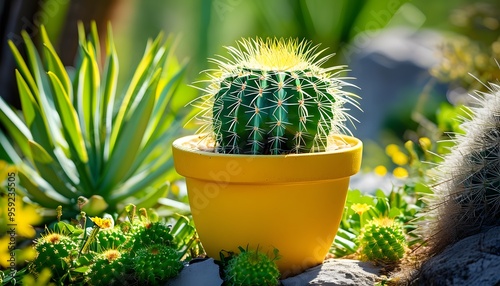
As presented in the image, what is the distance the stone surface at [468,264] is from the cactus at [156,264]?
823 mm

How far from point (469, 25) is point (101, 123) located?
12.1ft

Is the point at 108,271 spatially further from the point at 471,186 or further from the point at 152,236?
the point at 471,186

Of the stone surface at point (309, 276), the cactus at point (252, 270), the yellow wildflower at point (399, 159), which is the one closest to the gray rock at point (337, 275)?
the stone surface at point (309, 276)

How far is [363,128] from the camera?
7184 millimetres

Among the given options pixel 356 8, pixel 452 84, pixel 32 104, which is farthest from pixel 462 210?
pixel 356 8

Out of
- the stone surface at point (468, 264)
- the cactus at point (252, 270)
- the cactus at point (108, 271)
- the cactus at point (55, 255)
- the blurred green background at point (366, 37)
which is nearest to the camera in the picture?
the stone surface at point (468, 264)

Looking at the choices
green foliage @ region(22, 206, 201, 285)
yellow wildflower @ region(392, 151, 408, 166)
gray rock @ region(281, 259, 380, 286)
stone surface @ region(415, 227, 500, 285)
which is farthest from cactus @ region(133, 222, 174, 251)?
yellow wildflower @ region(392, 151, 408, 166)

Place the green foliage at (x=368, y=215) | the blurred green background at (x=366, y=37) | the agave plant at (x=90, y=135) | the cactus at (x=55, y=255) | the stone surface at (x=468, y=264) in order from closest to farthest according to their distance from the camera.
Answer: the stone surface at (x=468, y=264), the cactus at (x=55, y=255), the green foliage at (x=368, y=215), the agave plant at (x=90, y=135), the blurred green background at (x=366, y=37)

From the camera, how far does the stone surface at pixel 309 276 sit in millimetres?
2328

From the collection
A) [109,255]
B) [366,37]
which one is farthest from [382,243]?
[366,37]

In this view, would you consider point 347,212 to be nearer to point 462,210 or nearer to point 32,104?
point 462,210

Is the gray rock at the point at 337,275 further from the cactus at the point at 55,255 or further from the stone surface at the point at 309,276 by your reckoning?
the cactus at the point at 55,255

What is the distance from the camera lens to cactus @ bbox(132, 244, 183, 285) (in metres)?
2.28

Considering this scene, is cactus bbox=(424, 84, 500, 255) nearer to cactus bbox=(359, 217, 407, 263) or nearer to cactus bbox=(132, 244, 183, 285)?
cactus bbox=(359, 217, 407, 263)
